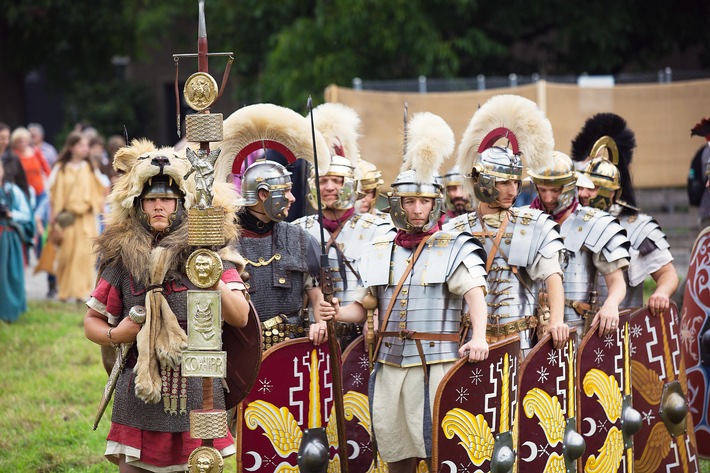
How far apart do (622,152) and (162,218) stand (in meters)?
3.70

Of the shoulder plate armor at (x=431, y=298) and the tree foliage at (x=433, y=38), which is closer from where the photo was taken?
the shoulder plate armor at (x=431, y=298)

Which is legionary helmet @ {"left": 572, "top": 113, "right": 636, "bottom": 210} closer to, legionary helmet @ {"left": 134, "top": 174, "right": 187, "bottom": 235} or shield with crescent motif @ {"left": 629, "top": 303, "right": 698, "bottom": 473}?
shield with crescent motif @ {"left": 629, "top": 303, "right": 698, "bottom": 473}

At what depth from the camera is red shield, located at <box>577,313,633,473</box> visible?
600cm

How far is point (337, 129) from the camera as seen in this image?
783 cm

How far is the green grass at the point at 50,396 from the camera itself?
7.48 meters

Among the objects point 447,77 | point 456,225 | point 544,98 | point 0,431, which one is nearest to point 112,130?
point 447,77

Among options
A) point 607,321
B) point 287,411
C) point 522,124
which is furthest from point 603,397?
point 287,411

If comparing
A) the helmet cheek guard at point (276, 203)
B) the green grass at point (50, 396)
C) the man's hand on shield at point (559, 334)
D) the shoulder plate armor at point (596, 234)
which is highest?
the helmet cheek guard at point (276, 203)

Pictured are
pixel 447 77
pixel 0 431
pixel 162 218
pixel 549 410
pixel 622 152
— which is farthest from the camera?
pixel 447 77

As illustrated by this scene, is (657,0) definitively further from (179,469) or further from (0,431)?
(179,469)

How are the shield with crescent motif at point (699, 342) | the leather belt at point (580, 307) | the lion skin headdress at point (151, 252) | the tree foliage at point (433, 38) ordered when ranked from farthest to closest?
the tree foliage at point (433, 38) < the shield with crescent motif at point (699, 342) < the leather belt at point (580, 307) < the lion skin headdress at point (151, 252)

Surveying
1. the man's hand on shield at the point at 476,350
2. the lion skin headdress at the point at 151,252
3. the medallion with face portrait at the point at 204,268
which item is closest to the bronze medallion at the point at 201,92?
the lion skin headdress at the point at 151,252

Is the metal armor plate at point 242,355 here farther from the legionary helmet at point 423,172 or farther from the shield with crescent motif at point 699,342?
the shield with crescent motif at point 699,342

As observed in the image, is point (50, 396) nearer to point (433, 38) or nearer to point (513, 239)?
point (513, 239)
